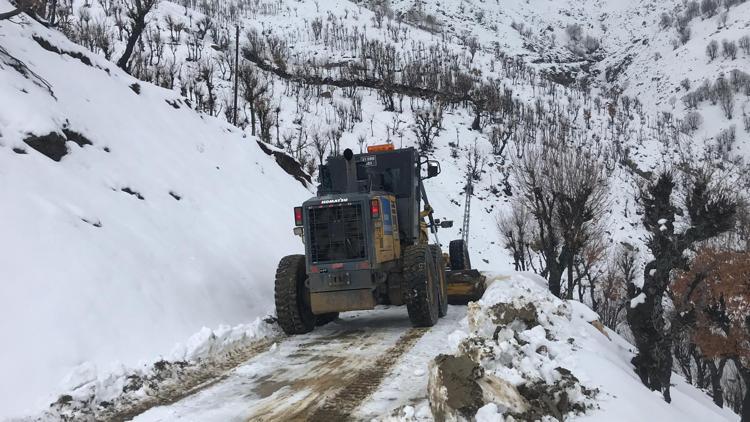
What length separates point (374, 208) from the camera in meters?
8.02

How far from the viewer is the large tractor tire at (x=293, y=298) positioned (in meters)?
8.15

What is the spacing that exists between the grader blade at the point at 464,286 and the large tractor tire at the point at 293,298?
4.20m

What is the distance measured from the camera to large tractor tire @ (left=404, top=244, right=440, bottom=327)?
8070 millimetres

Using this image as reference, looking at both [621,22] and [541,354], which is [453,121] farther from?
[621,22]

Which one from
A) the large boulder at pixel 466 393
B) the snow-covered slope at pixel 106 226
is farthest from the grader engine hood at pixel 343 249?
the large boulder at pixel 466 393

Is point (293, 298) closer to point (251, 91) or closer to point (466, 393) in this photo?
point (466, 393)

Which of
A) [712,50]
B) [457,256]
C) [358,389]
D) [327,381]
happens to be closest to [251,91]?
[457,256]

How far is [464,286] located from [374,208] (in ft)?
14.9

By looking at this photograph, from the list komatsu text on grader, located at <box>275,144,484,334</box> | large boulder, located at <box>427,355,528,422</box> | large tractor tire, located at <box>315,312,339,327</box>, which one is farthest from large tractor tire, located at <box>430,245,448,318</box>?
large boulder, located at <box>427,355,528,422</box>

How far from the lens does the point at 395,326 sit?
886 cm

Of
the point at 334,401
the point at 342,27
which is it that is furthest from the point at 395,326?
the point at 342,27

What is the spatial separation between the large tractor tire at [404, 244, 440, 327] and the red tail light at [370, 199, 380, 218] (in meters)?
1.02

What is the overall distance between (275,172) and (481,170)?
37768 millimetres

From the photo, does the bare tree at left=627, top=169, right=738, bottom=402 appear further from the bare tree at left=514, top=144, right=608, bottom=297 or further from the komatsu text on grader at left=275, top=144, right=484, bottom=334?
the bare tree at left=514, top=144, right=608, bottom=297
